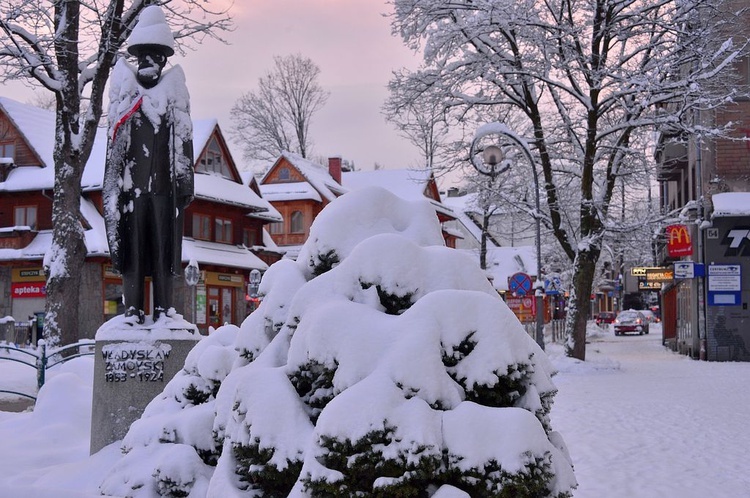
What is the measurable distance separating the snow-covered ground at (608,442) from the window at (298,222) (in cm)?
2960

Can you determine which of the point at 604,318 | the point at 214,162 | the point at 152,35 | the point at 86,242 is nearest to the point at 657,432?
the point at 152,35

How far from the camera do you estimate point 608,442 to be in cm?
1028

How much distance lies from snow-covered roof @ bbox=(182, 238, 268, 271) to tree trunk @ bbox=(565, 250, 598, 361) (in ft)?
53.9

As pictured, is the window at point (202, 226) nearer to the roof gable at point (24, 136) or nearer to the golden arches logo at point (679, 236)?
the roof gable at point (24, 136)

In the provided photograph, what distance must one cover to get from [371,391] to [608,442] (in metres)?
7.33

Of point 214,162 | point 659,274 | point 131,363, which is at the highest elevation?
point 214,162

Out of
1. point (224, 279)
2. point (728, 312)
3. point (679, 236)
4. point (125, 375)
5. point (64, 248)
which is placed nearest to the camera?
point (125, 375)

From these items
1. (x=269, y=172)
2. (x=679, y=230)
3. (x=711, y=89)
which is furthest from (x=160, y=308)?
(x=269, y=172)

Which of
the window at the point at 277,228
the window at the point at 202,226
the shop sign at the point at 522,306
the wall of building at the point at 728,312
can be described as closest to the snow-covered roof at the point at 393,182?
the window at the point at 277,228

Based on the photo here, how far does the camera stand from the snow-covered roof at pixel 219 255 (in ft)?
112

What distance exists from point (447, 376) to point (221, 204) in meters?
33.9

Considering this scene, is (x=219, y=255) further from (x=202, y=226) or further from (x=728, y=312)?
(x=728, y=312)

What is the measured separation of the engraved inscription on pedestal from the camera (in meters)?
7.84

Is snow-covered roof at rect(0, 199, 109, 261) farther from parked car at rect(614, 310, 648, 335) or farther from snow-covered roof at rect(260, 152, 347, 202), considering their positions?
parked car at rect(614, 310, 648, 335)
